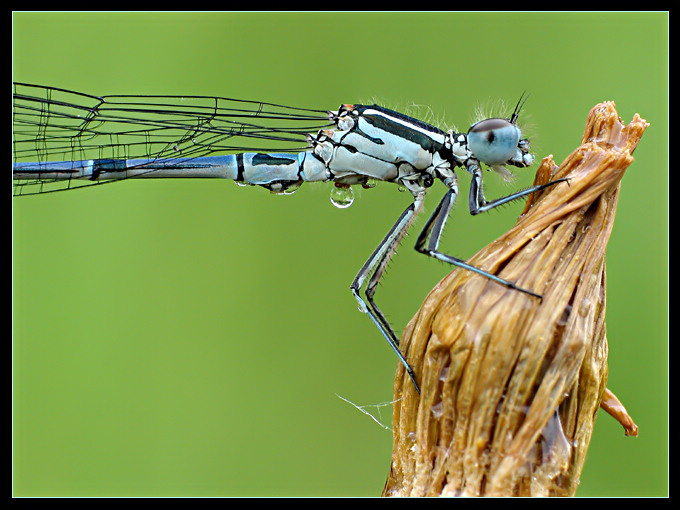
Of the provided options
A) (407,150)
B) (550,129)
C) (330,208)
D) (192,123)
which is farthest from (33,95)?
(550,129)

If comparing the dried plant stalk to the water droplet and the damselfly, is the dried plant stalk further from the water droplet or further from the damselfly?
the water droplet

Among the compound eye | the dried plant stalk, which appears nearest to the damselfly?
the compound eye

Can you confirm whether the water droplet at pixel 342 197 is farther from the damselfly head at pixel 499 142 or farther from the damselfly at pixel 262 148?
the damselfly head at pixel 499 142

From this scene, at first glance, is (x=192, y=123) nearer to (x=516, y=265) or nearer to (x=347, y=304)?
(x=347, y=304)

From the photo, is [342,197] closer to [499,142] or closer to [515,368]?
[499,142]

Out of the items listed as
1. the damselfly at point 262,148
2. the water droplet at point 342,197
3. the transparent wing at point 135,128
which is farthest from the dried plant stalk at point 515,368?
the transparent wing at point 135,128

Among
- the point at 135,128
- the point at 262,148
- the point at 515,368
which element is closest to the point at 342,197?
the point at 262,148

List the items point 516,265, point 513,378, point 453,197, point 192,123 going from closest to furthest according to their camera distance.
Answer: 1. point 513,378
2. point 516,265
3. point 453,197
4. point 192,123

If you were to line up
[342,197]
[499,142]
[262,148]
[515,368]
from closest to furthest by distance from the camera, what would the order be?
[515,368], [499,142], [342,197], [262,148]
